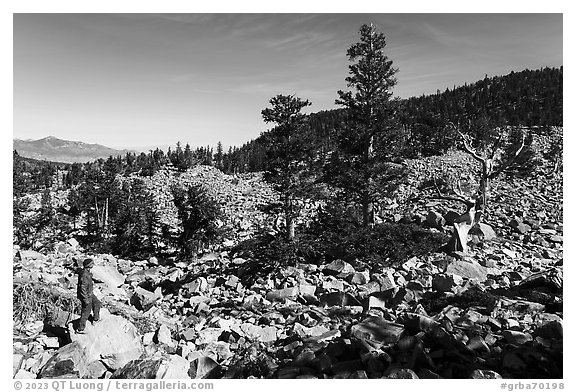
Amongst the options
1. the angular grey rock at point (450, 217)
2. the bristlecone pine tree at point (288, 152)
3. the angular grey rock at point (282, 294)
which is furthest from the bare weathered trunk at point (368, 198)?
the angular grey rock at point (282, 294)

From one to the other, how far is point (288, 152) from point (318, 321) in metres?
8.13

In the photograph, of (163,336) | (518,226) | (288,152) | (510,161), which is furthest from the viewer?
(518,226)

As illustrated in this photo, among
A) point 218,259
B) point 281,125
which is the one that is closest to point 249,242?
point 218,259

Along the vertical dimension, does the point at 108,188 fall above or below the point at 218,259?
above

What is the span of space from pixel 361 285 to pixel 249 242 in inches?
248

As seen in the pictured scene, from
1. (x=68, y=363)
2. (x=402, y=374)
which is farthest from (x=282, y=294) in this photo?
(x=68, y=363)

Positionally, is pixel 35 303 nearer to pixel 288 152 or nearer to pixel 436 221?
pixel 288 152

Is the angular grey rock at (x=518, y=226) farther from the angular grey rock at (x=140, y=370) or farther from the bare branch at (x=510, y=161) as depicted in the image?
the angular grey rock at (x=140, y=370)

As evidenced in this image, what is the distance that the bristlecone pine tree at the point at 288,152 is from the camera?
14695mm

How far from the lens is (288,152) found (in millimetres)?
14734

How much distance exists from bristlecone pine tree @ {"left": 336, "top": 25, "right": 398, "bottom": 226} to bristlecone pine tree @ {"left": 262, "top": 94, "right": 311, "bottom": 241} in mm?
2535

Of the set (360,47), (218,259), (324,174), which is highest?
(360,47)
